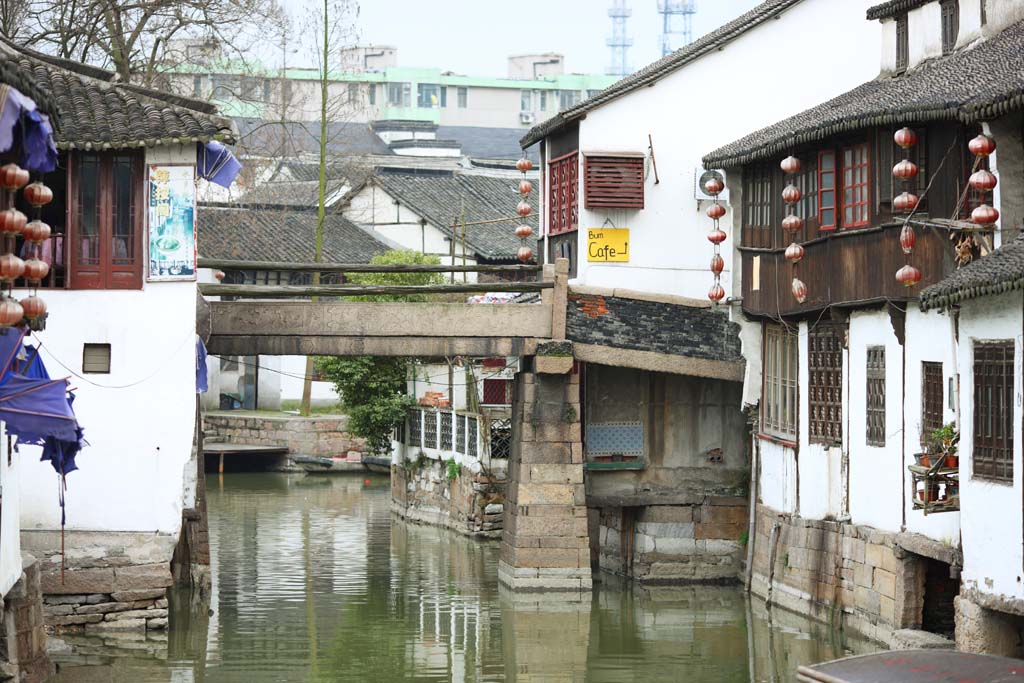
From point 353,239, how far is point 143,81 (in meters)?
17.8

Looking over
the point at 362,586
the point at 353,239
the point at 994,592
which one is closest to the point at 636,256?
the point at 362,586

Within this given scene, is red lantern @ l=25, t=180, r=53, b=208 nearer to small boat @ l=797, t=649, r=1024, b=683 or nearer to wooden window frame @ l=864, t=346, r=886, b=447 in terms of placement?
small boat @ l=797, t=649, r=1024, b=683

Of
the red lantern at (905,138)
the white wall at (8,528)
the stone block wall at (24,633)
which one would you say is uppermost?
the red lantern at (905,138)

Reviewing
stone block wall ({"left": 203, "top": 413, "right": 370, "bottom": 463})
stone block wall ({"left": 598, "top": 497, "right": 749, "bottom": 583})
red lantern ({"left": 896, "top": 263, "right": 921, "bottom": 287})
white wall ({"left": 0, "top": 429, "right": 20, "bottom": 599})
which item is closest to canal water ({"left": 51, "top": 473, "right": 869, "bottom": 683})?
stone block wall ({"left": 598, "top": 497, "right": 749, "bottom": 583})

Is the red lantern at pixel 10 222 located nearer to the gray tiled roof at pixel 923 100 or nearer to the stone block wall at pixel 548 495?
the gray tiled roof at pixel 923 100

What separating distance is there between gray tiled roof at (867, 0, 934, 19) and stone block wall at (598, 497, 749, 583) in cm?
791

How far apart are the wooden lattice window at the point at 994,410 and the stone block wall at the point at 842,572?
194cm

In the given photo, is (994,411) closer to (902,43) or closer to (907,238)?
(907,238)

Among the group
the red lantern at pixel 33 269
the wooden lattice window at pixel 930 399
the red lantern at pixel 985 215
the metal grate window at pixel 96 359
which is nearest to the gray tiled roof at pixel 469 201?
the metal grate window at pixel 96 359

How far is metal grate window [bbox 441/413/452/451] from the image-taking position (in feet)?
115

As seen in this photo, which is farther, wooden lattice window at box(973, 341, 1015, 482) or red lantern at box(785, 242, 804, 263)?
red lantern at box(785, 242, 804, 263)

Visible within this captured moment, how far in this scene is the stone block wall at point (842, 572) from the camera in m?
20.7

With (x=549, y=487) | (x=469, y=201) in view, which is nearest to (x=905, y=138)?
(x=549, y=487)

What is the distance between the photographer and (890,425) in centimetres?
2180
